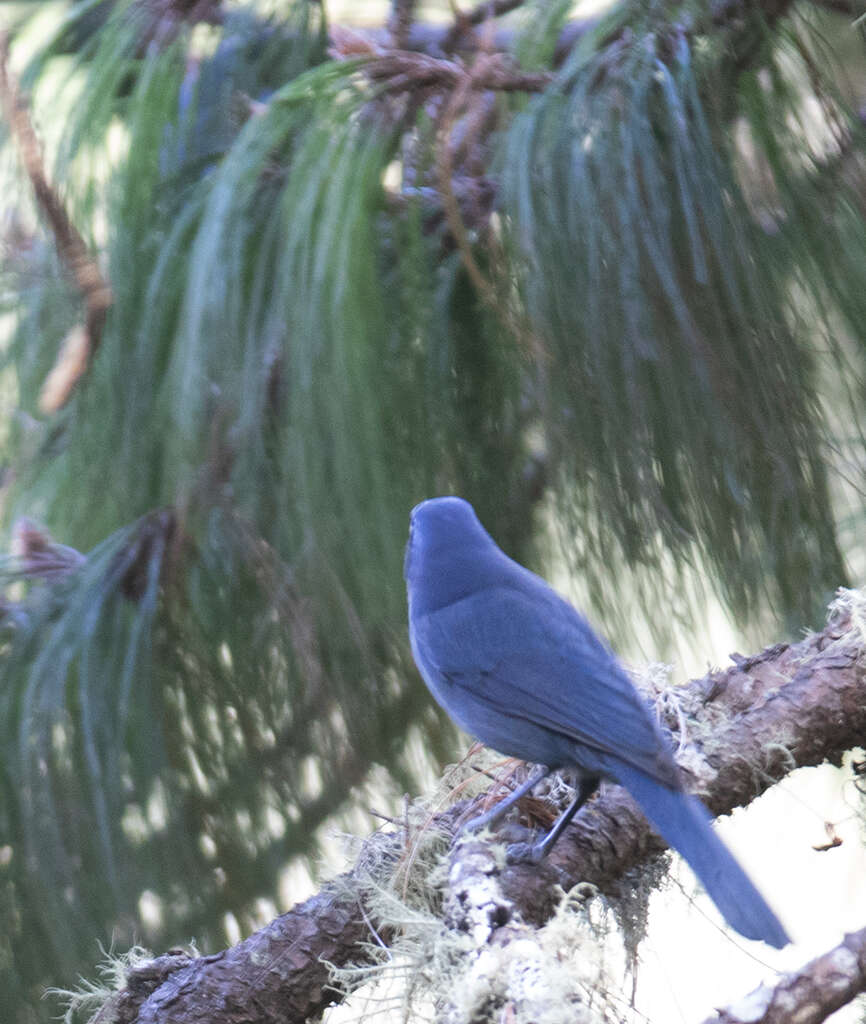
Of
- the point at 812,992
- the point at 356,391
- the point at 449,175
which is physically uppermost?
the point at 449,175

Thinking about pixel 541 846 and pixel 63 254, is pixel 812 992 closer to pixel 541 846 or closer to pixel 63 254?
pixel 541 846

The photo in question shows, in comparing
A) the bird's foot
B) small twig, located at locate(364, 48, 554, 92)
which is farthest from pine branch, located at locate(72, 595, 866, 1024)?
small twig, located at locate(364, 48, 554, 92)

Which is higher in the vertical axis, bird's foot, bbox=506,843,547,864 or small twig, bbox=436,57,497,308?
small twig, bbox=436,57,497,308

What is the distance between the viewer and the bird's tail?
0.58 meters

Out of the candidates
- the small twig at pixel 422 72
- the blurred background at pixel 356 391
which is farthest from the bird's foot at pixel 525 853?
the small twig at pixel 422 72

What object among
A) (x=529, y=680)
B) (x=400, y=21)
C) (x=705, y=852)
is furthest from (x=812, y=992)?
(x=400, y=21)

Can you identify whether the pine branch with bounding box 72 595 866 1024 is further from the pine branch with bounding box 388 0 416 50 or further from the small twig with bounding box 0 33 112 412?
the pine branch with bounding box 388 0 416 50

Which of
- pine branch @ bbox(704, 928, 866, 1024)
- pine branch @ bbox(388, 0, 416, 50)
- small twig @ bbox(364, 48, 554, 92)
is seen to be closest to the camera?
pine branch @ bbox(704, 928, 866, 1024)

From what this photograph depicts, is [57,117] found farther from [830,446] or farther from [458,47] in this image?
[830,446]

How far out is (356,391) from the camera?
799 millimetres

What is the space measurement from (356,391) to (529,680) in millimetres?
216

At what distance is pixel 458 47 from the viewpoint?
992 mm

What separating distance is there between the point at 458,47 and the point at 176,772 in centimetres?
61

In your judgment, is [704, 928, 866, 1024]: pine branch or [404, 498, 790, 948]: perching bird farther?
[404, 498, 790, 948]: perching bird
